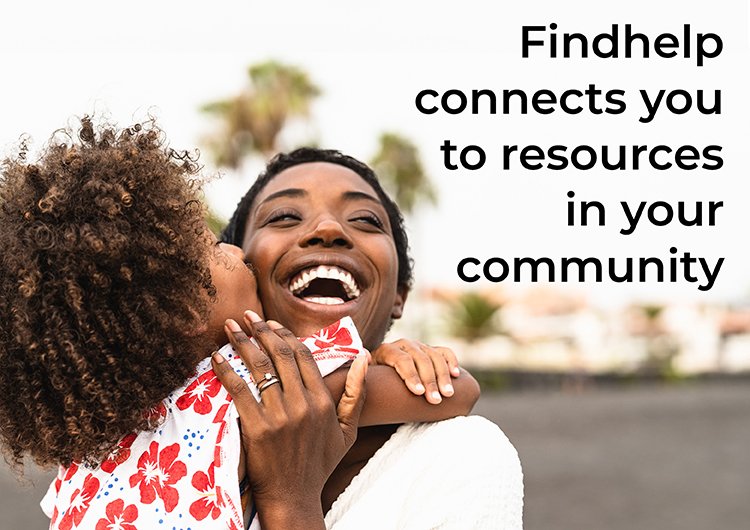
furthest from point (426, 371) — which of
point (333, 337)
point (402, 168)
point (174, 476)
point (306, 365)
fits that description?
point (402, 168)

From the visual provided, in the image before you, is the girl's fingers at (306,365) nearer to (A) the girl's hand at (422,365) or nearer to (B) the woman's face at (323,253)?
(A) the girl's hand at (422,365)

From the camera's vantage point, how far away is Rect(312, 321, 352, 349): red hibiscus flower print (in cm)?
217

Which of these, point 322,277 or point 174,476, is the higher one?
point 322,277

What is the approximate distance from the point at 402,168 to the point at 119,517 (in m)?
36.5

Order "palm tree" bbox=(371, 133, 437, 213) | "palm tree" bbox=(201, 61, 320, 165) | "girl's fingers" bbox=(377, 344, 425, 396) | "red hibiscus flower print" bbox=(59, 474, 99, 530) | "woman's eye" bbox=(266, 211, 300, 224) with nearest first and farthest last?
"red hibiscus flower print" bbox=(59, 474, 99, 530) → "girl's fingers" bbox=(377, 344, 425, 396) → "woman's eye" bbox=(266, 211, 300, 224) → "palm tree" bbox=(201, 61, 320, 165) → "palm tree" bbox=(371, 133, 437, 213)

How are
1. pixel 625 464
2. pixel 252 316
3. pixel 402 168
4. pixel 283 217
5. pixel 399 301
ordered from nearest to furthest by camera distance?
pixel 252 316, pixel 283 217, pixel 399 301, pixel 625 464, pixel 402 168

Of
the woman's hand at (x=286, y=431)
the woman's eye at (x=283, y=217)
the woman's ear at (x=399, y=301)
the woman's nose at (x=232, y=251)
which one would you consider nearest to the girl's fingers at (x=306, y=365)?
the woman's hand at (x=286, y=431)

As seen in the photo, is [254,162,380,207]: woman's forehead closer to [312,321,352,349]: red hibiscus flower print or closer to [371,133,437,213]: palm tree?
[312,321,352,349]: red hibiscus flower print

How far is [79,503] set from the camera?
195 cm

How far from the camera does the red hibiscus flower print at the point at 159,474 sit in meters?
1.89

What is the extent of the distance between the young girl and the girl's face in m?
0.10

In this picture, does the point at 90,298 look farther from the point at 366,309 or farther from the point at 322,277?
the point at 366,309

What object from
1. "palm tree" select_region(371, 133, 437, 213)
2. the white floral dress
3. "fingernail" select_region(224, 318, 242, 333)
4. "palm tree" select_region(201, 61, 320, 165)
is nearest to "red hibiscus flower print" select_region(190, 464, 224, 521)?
the white floral dress

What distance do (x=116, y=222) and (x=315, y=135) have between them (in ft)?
92.2
